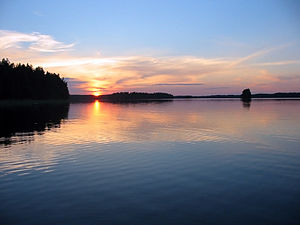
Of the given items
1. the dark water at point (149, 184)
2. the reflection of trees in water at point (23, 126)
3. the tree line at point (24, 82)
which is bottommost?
the dark water at point (149, 184)

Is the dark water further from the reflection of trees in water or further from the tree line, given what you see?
the tree line

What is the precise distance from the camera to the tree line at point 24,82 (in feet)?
413

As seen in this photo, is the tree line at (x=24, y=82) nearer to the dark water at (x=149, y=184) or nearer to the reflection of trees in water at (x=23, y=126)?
the reflection of trees in water at (x=23, y=126)

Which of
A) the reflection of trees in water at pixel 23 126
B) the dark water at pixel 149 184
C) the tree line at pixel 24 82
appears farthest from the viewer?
the tree line at pixel 24 82

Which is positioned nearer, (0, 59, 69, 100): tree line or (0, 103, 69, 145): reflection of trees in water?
(0, 103, 69, 145): reflection of trees in water

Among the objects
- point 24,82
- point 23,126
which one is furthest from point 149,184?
point 24,82

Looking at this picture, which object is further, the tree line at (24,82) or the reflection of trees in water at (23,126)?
the tree line at (24,82)

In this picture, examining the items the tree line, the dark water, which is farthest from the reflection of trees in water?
the tree line

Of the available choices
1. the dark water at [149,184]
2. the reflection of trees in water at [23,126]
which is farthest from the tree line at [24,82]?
the dark water at [149,184]

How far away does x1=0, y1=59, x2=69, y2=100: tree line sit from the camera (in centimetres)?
12588

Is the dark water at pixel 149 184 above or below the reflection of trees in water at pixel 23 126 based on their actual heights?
below

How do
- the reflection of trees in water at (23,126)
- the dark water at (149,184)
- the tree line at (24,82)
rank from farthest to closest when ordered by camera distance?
the tree line at (24,82) → the reflection of trees in water at (23,126) → the dark water at (149,184)

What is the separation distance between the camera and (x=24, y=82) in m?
134

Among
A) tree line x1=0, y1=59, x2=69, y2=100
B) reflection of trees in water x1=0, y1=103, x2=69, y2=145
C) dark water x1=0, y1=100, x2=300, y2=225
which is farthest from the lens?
tree line x1=0, y1=59, x2=69, y2=100
